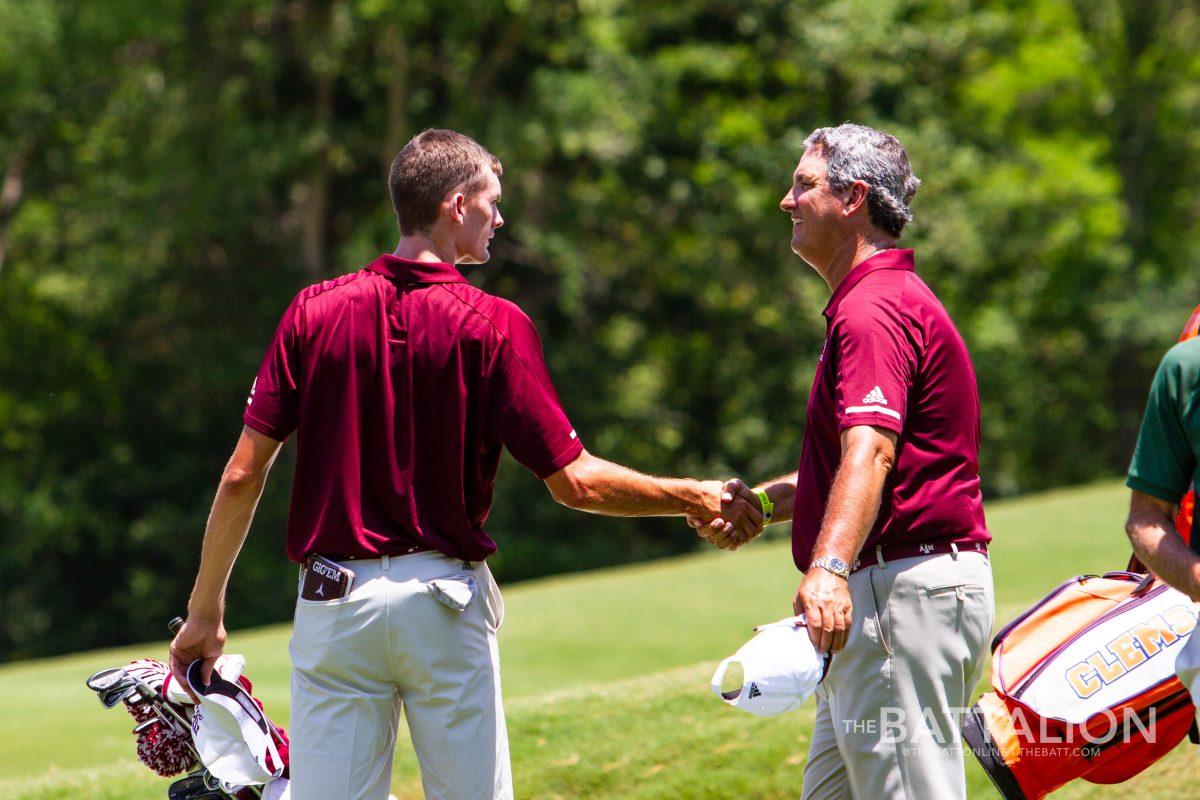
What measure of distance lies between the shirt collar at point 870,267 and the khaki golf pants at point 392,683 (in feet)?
3.91

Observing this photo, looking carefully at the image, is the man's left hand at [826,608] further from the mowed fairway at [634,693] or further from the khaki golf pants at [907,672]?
the mowed fairway at [634,693]

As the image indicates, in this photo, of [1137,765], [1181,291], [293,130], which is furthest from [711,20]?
[1137,765]

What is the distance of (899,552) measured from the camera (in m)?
3.78

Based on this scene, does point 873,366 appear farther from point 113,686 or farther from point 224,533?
point 113,686

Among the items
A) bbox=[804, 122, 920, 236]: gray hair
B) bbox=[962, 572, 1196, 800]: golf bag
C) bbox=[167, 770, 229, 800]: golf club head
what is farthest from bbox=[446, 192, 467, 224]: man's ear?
bbox=[962, 572, 1196, 800]: golf bag

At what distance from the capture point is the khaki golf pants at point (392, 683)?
12.5 feet

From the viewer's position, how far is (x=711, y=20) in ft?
93.7

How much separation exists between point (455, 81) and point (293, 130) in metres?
2.86

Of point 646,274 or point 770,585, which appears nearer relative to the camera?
point 770,585

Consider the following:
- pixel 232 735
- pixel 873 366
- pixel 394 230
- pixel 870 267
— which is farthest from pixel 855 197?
pixel 394 230

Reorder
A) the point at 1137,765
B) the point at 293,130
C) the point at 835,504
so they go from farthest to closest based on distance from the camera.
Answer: the point at 293,130, the point at 1137,765, the point at 835,504

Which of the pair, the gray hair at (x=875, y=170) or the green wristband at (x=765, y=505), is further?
the green wristband at (x=765, y=505)

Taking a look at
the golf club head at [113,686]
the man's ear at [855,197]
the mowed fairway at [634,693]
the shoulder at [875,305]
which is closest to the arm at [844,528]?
the shoulder at [875,305]

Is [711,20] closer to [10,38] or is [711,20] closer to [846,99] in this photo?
[846,99]
